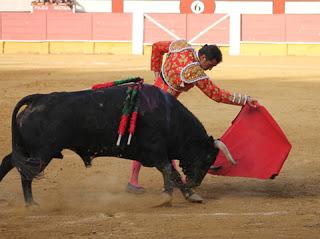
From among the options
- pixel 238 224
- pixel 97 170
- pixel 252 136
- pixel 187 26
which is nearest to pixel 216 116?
pixel 97 170

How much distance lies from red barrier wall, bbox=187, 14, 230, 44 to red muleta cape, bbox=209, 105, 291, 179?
19041 mm

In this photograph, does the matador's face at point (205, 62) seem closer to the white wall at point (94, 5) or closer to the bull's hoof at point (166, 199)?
the bull's hoof at point (166, 199)

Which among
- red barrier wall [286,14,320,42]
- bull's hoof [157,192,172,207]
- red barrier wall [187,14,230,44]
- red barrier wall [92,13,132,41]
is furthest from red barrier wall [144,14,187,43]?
bull's hoof [157,192,172,207]

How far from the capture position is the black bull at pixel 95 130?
16.5ft

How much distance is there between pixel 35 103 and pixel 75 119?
0.26 meters

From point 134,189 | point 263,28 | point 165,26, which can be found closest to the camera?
point 134,189

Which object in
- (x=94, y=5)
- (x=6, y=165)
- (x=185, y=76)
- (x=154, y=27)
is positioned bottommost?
(x=6, y=165)

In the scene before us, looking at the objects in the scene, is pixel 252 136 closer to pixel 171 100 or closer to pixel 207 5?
pixel 171 100

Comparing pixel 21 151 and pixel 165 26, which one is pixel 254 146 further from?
pixel 165 26

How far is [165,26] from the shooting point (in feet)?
82.2

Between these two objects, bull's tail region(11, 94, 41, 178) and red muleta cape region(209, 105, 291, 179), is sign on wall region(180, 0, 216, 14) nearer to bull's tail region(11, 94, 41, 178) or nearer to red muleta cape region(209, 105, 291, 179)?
red muleta cape region(209, 105, 291, 179)

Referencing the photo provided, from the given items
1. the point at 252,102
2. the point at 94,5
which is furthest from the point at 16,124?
the point at 94,5

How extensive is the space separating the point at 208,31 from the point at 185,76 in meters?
19.6

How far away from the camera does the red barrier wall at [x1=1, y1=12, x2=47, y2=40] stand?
25.6m
